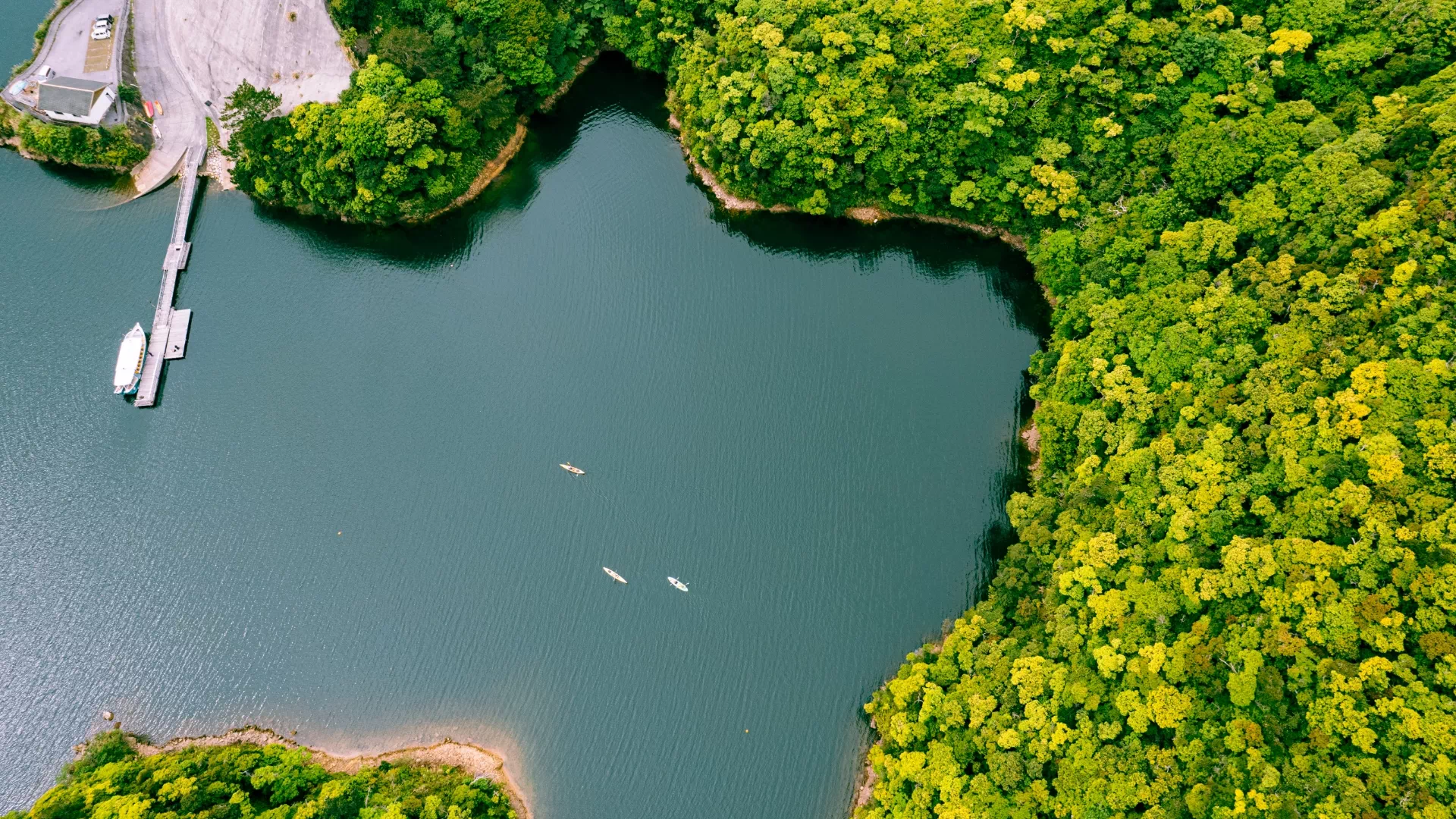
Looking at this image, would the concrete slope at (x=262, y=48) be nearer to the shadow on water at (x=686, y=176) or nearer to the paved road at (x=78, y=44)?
the paved road at (x=78, y=44)

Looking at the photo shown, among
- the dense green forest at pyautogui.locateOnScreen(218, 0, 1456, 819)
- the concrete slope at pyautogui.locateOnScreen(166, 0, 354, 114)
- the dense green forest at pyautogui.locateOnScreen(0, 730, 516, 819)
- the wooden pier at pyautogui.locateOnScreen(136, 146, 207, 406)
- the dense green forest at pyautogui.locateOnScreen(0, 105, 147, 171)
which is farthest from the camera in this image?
the concrete slope at pyautogui.locateOnScreen(166, 0, 354, 114)

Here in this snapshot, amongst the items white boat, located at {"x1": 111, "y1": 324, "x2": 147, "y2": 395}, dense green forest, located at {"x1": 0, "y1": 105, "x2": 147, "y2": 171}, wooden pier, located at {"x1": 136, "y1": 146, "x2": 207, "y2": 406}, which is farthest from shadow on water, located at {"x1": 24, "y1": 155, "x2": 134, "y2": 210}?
white boat, located at {"x1": 111, "y1": 324, "x2": 147, "y2": 395}

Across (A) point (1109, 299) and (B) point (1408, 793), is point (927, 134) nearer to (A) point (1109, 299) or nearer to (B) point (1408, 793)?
(A) point (1109, 299)

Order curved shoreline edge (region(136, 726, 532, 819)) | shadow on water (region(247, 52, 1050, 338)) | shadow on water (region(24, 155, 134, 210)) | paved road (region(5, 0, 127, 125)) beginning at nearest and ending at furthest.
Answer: curved shoreline edge (region(136, 726, 532, 819))
shadow on water (region(247, 52, 1050, 338))
shadow on water (region(24, 155, 134, 210))
paved road (region(5, 0, 127, 125))

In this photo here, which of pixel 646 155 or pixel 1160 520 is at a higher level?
pixel 646 155

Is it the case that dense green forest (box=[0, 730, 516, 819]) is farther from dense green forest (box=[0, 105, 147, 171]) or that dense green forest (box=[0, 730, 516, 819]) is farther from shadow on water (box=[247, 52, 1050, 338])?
dense green forest (box=[0, 105, 147, 171])

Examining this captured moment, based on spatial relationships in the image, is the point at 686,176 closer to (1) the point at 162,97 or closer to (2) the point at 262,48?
(2) the point at 262,48

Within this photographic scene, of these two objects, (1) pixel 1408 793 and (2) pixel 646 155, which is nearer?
(1) pixel 1408 793

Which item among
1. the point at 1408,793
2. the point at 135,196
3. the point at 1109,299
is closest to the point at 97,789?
the point at 135,196
